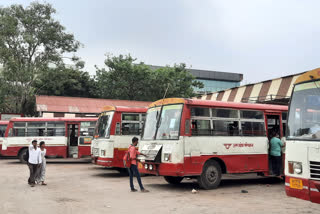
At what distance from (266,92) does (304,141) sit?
48.8ft

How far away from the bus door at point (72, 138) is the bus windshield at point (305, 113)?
16.9 m

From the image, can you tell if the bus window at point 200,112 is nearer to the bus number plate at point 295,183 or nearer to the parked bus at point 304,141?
the parked bus at point 304,141

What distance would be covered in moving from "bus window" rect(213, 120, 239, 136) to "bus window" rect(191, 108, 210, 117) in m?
0.42

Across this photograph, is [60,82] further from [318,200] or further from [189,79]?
[318,200]

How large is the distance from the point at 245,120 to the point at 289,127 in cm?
551

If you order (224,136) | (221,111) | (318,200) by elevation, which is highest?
(221,111)

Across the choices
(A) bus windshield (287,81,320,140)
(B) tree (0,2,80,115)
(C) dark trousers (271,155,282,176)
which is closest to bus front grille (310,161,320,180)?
(A) bus windshield (287,81,320,140)

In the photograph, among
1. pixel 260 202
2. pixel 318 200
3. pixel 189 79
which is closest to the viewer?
pixel 318 200

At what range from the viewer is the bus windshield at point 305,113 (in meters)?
6.02

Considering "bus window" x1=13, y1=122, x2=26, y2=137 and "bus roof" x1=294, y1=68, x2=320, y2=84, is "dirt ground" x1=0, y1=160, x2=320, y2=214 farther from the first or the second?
"bus window" x1=13, y1=122, x2=26, y2=137

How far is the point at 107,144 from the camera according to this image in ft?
47.4

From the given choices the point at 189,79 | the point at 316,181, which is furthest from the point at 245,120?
the point at 189,79

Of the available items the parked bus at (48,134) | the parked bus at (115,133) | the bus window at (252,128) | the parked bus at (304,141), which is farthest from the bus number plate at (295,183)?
the parked bus at (48,134)

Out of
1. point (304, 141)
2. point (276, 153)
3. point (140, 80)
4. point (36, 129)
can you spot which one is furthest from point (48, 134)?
point (140, 80)
